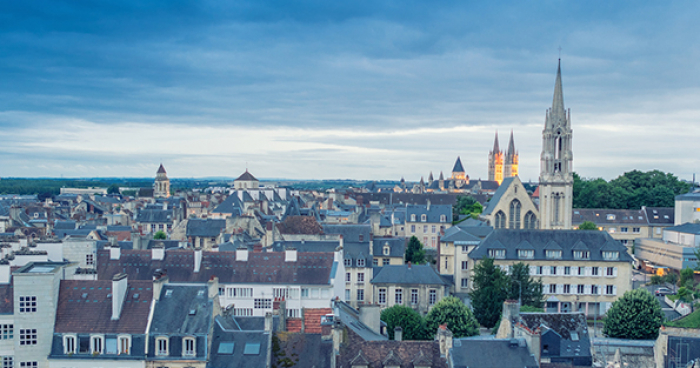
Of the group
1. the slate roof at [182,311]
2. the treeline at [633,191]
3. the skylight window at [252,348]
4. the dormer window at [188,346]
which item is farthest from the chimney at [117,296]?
the treeline at [633,191]

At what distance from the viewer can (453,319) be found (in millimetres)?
45688

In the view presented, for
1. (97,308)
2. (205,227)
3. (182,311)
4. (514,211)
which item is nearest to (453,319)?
(182,311)

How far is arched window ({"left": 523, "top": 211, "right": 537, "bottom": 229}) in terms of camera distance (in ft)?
315

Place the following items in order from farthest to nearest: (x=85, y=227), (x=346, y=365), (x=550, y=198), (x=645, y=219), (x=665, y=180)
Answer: (x=665, y=180) < (x=645, y=219) < (x=550, y=198) < (x=85, y=227) < (x=346, y=365)

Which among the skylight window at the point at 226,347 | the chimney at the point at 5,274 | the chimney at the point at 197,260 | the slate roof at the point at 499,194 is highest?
the slate roof at the point at 499,194

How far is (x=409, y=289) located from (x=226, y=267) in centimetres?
1890

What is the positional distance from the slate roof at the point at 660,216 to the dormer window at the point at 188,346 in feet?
317

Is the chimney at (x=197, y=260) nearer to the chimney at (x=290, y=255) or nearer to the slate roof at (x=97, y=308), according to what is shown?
the chimney at (x=290, y=255)

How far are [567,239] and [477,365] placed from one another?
120 feet

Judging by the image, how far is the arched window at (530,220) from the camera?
95875 millimetres

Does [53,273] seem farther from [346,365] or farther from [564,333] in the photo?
[564,333]

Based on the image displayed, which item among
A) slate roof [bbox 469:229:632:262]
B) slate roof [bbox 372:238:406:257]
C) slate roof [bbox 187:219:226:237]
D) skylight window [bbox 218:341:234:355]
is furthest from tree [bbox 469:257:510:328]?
slate roof [bbox 187:219:226:237]

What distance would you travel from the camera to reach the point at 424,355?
3072cm

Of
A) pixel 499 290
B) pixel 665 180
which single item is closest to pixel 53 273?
pixel 499 290
